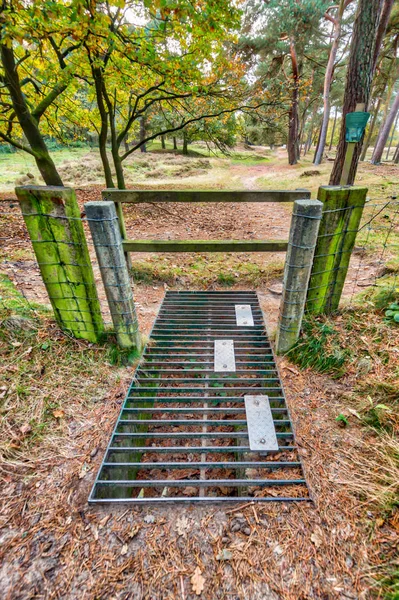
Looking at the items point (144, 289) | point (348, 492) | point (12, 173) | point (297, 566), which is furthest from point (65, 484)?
point (12, 173)

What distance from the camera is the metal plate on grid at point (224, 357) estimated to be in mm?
2729

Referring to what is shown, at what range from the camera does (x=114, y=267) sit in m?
2.49

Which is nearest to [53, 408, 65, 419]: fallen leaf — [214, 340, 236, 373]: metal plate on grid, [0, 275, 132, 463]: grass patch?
[0, 275, 132, 463]: grass patch

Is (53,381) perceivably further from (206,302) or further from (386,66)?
(386,66)

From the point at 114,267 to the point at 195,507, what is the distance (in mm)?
1933

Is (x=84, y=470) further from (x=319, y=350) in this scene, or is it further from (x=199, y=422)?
(x=319, y=350)

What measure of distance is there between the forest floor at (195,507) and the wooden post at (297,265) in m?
0.25

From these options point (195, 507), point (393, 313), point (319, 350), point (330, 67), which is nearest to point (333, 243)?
point (393, 313)

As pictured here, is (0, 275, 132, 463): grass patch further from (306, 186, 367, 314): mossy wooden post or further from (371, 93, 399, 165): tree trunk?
(371, 93, 399, 165): tree trunk

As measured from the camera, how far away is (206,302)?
12.7 feet

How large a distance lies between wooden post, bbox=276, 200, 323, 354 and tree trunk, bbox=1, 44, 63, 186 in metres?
5.95

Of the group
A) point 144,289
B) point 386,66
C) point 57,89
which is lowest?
point 144,289

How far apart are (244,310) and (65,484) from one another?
2581mm

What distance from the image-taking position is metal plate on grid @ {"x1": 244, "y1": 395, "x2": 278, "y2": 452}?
6.58 feet
